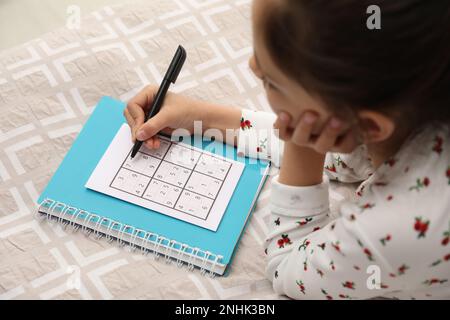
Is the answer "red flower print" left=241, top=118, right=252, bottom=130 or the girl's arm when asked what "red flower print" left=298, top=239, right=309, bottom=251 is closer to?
the girl's arm

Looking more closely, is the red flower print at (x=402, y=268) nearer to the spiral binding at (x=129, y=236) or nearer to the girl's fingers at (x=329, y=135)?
the girl's fingers at (x=329, y=135)

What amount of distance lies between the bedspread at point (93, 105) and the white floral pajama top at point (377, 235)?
0.07 metres

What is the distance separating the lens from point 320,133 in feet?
1.72

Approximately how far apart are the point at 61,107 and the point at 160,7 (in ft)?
0.81

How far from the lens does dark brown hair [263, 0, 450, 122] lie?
1.36 feet

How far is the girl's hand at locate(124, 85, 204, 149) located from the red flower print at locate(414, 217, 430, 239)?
372 millimetres

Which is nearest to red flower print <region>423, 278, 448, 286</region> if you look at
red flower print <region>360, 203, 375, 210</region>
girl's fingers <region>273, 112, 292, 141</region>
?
red flower print <region>360, 203, 375, 210</region>

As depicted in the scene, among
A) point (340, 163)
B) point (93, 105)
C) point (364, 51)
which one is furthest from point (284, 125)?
point (93, 105)

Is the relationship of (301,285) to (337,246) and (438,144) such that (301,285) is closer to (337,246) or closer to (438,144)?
(337,246)

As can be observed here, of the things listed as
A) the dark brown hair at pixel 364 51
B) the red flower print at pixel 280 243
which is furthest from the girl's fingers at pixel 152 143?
the dark brown hair at pixel 364 51

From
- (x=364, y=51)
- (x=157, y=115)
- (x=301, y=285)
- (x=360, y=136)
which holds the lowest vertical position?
(x=301, y=285)

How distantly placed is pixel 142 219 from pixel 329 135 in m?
0.31
